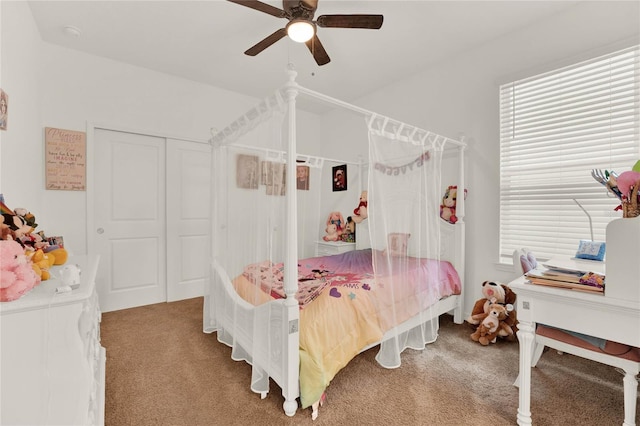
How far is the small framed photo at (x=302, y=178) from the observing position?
11.6 ft

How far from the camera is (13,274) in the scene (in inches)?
35.3

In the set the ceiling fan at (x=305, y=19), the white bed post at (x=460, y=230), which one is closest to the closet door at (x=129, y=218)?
the ceiling fan at (x=305, y=19)

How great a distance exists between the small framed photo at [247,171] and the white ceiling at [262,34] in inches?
50.9

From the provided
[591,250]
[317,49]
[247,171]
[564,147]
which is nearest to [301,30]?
[317,49]

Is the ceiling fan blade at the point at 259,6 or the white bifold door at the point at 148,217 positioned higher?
the ceiling fan blade at the point at 259,6

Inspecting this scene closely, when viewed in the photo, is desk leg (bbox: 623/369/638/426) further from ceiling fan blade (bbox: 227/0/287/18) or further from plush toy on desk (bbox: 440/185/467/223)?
ceiling fan blade (bbox: 227/0/287/18)

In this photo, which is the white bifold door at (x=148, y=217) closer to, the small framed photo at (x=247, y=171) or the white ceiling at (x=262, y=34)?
the white ceiling at (x=262, y=34)

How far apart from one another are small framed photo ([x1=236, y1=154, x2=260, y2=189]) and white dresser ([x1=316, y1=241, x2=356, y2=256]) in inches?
75.8

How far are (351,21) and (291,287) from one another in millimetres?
1761

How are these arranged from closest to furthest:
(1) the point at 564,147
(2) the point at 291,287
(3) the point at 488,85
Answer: (2) the point at 291,287
(1) the point at 564,147
(3) the point at 488,85

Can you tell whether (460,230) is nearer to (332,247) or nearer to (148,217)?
(332,247)

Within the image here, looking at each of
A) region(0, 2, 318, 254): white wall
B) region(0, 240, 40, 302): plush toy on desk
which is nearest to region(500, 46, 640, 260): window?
region(0, 240, 40, 302): plush toy on desk

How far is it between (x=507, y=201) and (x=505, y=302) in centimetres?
95

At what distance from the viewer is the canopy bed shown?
65.8 inches
